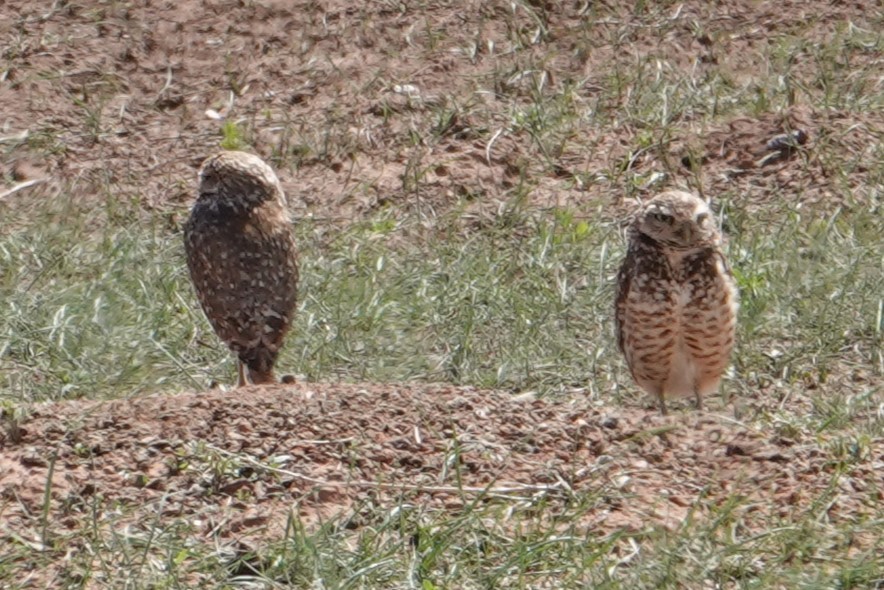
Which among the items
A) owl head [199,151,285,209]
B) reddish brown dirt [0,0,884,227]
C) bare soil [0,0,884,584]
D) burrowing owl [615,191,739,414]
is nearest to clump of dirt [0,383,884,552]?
bare soil [0,0,884,584]

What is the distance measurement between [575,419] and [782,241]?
3.63 m

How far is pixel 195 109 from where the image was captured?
1279 centimetres

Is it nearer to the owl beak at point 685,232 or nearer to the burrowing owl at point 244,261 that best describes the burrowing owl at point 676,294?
the owl beak at point 685,232

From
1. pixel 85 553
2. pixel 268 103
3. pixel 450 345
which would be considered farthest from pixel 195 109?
pixel 85 553

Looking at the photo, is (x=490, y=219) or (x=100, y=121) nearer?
(x=490, y=219)

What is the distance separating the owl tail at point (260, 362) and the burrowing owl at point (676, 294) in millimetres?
1573

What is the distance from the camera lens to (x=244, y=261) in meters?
8.95

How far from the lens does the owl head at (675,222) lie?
28.1 ft

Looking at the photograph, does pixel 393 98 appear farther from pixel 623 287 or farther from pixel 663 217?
pixel 663 217

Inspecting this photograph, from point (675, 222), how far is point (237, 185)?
81.3 inches

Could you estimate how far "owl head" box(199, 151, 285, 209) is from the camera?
9164 millimetres

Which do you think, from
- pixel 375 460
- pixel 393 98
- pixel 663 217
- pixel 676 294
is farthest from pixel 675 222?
pixel 393 98

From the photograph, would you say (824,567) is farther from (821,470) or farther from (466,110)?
(466,110)

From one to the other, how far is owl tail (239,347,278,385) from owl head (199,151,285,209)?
74 centimetres
